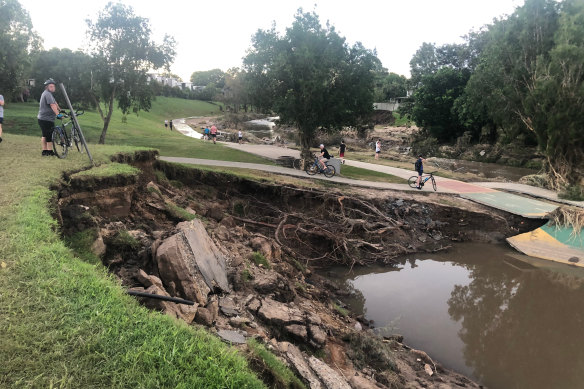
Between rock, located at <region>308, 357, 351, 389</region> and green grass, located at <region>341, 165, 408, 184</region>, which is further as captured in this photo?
green grass, located at <region>341, 165, 408, 184</region>

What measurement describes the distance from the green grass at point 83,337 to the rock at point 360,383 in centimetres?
260

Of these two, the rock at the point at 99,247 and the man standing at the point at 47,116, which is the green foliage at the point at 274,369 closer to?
the rock at the point at 99,247

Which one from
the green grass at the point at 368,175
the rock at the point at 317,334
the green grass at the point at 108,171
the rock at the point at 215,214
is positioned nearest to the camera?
the rock at the point at 317,334

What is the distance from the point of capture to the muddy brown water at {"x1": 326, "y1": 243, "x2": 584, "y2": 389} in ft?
24.1

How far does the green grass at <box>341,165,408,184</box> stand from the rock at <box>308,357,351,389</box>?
1462 cm

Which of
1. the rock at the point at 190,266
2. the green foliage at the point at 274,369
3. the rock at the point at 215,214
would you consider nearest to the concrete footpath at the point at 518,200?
the rock at the point at 215,214

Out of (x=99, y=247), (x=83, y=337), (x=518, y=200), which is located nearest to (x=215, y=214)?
(x=99, y=247)

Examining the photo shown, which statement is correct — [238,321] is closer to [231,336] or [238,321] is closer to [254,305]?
[231,336]

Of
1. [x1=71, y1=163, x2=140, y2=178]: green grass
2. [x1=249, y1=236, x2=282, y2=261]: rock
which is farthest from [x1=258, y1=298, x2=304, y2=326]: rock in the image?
[x1=71, y1=163, x2=140, y2=178]: green grass

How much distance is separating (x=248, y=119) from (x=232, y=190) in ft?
213

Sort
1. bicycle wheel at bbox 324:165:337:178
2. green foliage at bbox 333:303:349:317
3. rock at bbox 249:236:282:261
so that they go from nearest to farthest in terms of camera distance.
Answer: green foliage at bbox 333:303:349:317 < rock at bbox 249:236:282:261 < bicycle wheel at bbox 324:165:337:178

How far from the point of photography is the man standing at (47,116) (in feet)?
28.7

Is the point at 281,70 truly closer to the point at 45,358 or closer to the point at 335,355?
the point at 335,355

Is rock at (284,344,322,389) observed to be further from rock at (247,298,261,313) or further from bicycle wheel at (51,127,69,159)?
bicycle wheel at (51,127,69,159)
